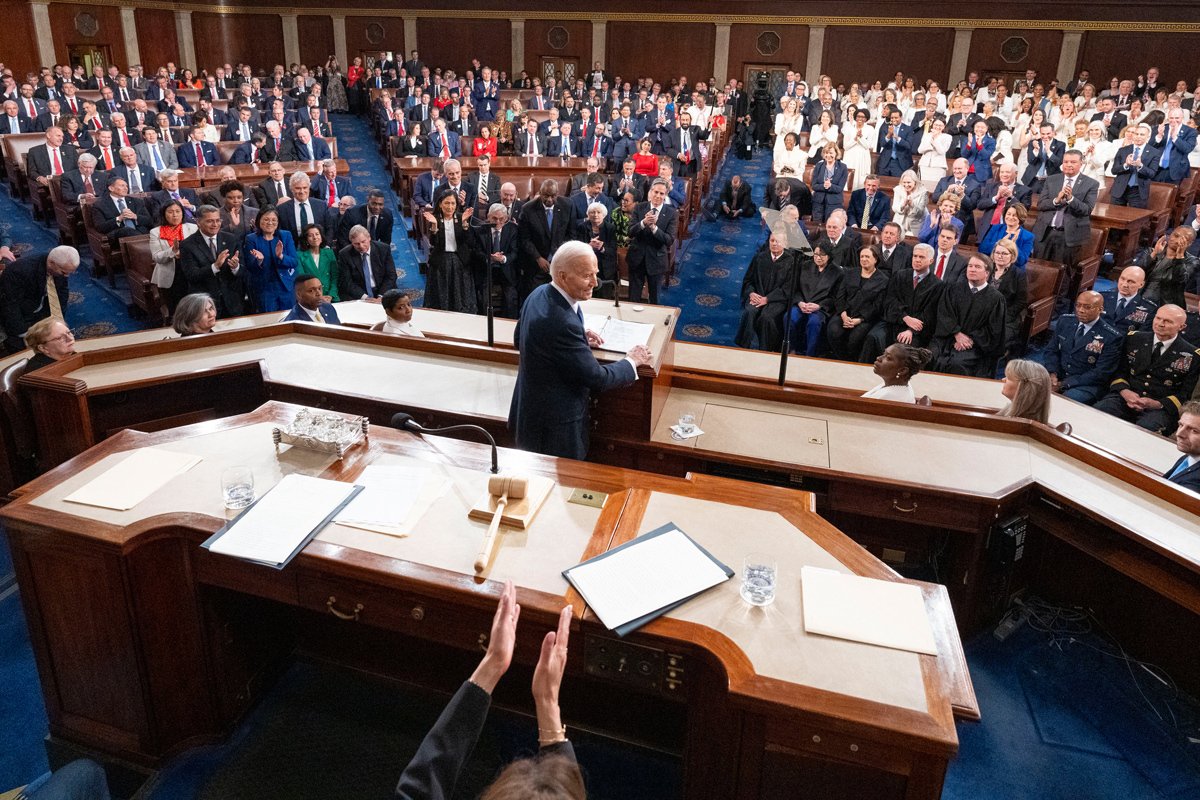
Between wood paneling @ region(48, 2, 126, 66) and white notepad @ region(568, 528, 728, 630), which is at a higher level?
wood paneling @ region(48, 2, 126, 66)

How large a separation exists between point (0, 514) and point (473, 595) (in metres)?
1.46

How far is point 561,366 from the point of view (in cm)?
325

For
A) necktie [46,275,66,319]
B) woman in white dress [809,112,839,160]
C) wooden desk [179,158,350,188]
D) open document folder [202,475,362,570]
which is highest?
woman in white dress [809,112,839,160]

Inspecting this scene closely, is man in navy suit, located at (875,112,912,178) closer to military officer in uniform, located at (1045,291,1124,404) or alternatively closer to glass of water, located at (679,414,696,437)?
military officer in uniform, located at (1045,291,1124,404)

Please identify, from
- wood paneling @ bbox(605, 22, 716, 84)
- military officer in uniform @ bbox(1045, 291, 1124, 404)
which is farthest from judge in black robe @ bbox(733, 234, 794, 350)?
wood paneling @ bbox(605, 22, 716, 84)

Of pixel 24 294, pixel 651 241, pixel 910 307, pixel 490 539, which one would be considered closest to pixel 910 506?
pixel 490 539

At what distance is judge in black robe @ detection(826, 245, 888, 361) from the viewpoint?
20.6 feet

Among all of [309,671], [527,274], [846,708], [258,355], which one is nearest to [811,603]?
[846,708]

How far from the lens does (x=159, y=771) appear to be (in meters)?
2.77

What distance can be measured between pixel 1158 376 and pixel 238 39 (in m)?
22.2

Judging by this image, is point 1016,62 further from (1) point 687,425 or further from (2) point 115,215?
(1) point 687,425

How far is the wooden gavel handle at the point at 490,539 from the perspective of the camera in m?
2.27

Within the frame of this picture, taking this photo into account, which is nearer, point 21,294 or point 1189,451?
point 1189,451

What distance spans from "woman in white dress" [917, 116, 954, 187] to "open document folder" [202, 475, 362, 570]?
371 inches
